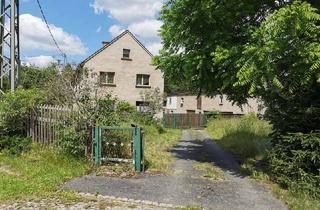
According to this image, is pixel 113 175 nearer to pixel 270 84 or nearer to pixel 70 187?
pixel 70 187

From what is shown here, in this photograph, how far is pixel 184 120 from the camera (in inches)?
1770

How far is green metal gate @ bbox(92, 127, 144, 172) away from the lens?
1189 centimetres

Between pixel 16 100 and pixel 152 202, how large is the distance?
7.42m

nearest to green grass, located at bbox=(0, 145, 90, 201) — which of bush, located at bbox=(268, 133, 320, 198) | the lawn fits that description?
the lawn

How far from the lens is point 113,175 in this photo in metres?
11.3

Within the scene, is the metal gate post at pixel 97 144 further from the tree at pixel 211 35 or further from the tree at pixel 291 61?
the tree at pixel 291 61

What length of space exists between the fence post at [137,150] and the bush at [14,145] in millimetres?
4301

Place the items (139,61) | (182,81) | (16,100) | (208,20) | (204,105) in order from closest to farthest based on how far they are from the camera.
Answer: (208,20) < (16,100) < (182,81) < (139,61) < (204,105)

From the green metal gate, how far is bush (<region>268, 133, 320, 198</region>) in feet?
12.4

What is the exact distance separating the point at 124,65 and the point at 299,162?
101 ft

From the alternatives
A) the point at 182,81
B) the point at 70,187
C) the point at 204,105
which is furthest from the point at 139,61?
the point at 70,187

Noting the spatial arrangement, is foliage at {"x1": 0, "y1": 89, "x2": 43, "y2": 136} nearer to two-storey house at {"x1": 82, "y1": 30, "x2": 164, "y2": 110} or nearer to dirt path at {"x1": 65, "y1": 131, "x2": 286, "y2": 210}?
dirt path at {"x1": 65, "y1": 131, "x2": 286, "y2": 210}

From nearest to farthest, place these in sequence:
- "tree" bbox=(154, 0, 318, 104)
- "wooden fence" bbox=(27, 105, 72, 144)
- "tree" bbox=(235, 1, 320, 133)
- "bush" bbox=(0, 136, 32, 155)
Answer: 1. "tree" bbox=(235, 1, 320, 133)
2. "tree" bbox=(154, 0, 318, 104)
3. "wooden fence" bbox=(27, 105, 72, 144)
4. "bush" bbox=(0, 136, 32, 155)

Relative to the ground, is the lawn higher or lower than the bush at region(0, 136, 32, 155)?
lower
